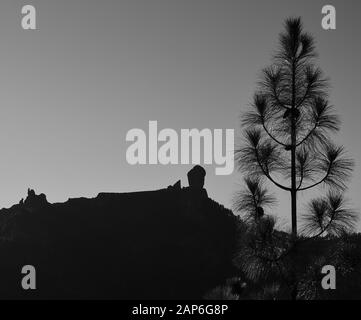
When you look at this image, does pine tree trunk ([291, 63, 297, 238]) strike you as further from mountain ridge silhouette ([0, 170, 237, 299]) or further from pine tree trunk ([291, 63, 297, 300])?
mountain ridge silhouette ([0, 170, 237, 299])

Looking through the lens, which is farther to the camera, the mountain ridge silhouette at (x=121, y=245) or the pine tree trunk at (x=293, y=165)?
the mountain ridge silhouette at (x=121, y=245)

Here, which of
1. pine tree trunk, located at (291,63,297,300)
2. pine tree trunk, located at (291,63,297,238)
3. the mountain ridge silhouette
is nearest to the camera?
pine tree trunk, located at (291,63,297,300)

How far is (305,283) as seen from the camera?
567 inches

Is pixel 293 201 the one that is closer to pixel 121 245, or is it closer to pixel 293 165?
pixel 293 165

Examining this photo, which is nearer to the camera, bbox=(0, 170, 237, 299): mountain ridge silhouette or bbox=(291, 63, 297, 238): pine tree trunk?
bbox=(291, 63, 297, 238): pine tree trunk

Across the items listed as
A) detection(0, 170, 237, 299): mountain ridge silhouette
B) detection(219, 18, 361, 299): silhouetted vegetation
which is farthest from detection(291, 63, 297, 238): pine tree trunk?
detection(0, 170, 237, 299): mountain ridge silhouette

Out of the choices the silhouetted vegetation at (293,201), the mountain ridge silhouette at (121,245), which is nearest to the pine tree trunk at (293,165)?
the silhouetted vegetation at (293,201)

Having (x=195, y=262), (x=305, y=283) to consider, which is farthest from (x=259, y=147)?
(x=195, y=262)

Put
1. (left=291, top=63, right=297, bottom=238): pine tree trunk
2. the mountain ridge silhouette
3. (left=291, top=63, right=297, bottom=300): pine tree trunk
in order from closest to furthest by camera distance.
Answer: (left=291, top=63, right=297, bottom=300): pine tree trunk
(left=291, top=63, right=297, bottom=238): pine tree trunk
the mountain ridge silhouette

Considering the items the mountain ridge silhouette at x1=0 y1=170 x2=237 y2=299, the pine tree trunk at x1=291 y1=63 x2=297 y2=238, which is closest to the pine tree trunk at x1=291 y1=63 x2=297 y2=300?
the pine tree trunk at x1=291 y1=63 x2=297 y2=238

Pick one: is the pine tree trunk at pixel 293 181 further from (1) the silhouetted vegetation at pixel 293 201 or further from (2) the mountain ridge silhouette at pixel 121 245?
(2) the mountain ridge silhouette at pixel 121 245

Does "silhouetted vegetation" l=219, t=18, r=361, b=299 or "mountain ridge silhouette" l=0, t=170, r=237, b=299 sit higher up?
"silhouetted vegetation" l=219, t=18, r=361, b=299
